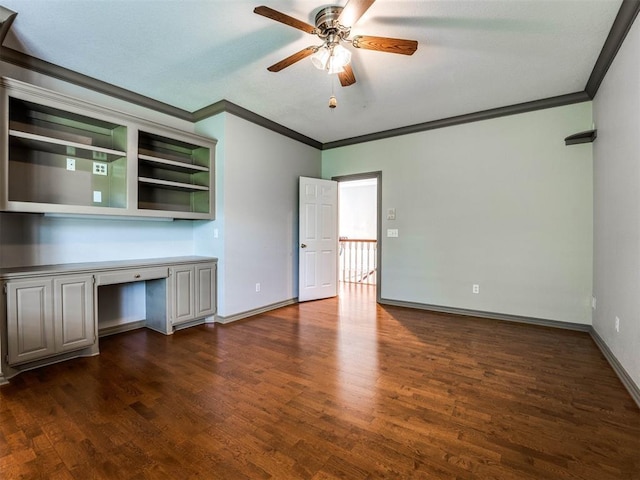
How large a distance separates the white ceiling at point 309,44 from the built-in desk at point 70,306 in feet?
6.31

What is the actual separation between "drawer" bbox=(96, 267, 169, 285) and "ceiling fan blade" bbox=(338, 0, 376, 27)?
2.84 m

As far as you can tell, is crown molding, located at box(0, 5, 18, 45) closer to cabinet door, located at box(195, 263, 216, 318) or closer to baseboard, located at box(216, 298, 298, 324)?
cabinet door, located at box(195, 263, 216, 318)

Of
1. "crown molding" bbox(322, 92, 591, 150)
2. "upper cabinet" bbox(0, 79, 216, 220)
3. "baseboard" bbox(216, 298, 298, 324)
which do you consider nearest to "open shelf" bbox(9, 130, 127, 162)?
"upper cabinet" bbox(0, 79, 216, 220)

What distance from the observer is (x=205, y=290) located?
12.0ft

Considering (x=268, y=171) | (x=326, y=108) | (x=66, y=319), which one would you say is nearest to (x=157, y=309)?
(x=66, y=319)

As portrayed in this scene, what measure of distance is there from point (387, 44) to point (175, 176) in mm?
2982

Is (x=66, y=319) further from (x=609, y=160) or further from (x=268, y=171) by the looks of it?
(x=609, y=160)

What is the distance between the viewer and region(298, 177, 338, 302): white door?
15.8 ft

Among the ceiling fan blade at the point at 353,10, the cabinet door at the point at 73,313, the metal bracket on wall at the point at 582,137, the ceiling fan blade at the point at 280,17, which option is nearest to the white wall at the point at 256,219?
the cabinet door at the point at 73,313

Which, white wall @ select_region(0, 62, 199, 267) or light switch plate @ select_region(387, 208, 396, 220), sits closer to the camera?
white wall @ select_region(0, 62, 199, 267)

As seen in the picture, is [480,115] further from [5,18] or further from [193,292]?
[5,18]

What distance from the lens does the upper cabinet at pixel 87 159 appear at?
251 centimetres

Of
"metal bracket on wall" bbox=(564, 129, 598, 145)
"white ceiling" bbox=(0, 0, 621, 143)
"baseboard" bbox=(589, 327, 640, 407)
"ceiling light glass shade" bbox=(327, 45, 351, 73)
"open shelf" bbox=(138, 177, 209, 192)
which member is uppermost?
"white ceiling" bbox=(0, 0, 621, 143)

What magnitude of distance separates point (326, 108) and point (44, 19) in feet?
8.78
